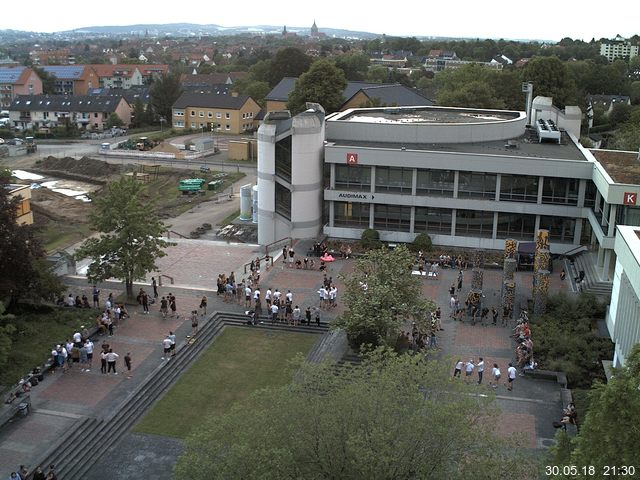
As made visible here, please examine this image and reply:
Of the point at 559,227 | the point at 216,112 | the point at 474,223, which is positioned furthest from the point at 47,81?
the point at 559,227

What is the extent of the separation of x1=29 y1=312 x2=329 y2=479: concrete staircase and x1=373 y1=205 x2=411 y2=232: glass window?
19.1m

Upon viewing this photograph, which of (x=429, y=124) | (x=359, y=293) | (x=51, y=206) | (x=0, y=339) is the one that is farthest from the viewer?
(x=51, y=206)

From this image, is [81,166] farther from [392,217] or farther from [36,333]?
[36,333]

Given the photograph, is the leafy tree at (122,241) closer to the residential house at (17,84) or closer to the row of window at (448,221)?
the row of window at (448,221)

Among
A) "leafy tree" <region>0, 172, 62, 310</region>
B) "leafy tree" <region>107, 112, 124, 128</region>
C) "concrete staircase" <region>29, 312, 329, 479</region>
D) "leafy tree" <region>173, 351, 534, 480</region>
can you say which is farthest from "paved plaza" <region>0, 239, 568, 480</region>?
"leafy tree" <region>107, 112, 124, 128</region>

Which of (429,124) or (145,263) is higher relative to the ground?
(429,124)

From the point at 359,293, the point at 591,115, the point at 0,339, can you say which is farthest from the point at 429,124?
the point at 591,115

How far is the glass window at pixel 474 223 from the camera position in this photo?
5047 centimetres

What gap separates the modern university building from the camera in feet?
160

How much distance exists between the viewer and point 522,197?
163ft

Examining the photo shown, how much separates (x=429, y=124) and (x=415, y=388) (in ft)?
121

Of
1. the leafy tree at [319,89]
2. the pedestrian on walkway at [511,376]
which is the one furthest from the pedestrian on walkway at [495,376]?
the leafy tree at [319,89]

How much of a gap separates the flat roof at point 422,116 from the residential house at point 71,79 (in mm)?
114977

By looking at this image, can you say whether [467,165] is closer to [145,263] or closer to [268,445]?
[145,263]
